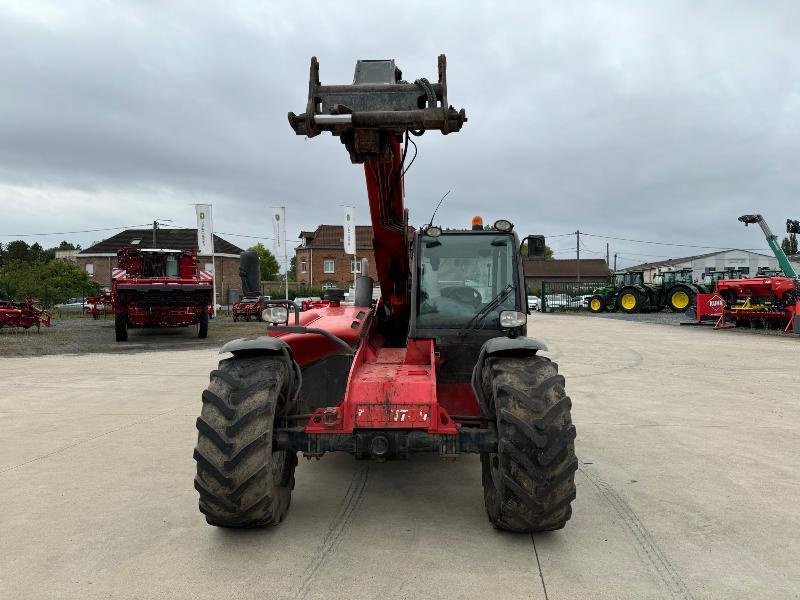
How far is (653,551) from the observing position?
3779 mm

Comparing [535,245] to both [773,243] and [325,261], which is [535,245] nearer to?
[773,243]

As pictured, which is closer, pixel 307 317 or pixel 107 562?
pixel 107 562

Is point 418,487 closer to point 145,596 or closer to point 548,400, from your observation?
point 548,400

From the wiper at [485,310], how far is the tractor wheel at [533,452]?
1.17m

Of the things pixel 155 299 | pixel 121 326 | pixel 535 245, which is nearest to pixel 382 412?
pixel 535 245

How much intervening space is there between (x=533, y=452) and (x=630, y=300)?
3349 cm

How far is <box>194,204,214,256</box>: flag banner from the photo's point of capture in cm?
2569

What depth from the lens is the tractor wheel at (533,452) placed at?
11.8ft

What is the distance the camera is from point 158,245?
5450cm

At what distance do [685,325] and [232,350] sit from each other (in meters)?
24.5

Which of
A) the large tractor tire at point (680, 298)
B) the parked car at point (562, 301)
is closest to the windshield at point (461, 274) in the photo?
→ the large tractor tire at point (680, 298)

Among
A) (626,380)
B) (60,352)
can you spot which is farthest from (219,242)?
(626,380)

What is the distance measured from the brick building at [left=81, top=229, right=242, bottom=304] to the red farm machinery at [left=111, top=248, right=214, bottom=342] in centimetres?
3454

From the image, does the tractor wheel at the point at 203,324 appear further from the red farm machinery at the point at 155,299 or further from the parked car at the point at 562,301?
the parked car at the point at 562,301
